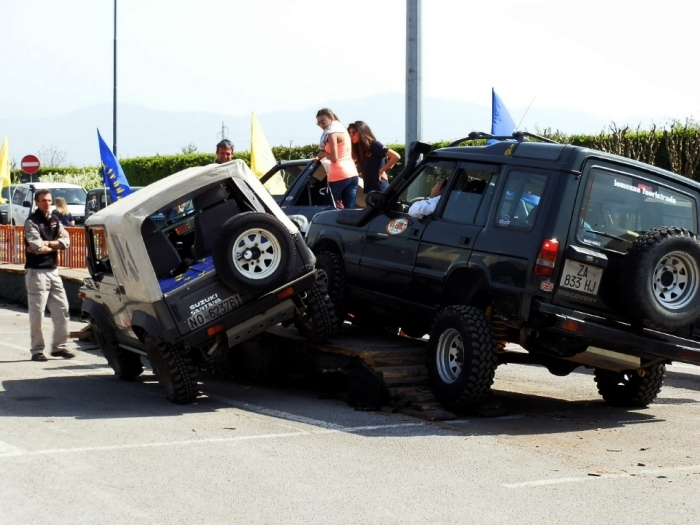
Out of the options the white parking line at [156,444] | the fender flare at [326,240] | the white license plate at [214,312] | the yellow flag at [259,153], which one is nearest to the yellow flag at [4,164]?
the yellow flag at [259,153]

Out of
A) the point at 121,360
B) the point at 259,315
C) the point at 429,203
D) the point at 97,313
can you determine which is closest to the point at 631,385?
the point at 429,203

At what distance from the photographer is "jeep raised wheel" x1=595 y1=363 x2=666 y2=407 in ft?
32.6

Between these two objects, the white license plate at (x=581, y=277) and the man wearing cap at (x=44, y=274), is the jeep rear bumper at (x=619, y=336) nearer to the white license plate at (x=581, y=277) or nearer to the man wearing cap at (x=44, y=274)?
the white license plate at (x=581, y=277)

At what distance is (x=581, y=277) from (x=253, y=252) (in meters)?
2.73

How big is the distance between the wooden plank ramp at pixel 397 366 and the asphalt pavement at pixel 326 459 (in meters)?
0.15

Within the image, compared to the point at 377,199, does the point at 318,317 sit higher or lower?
lower

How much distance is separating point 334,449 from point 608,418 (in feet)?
9.06

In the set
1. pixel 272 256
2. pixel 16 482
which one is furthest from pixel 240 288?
pixel 16 482

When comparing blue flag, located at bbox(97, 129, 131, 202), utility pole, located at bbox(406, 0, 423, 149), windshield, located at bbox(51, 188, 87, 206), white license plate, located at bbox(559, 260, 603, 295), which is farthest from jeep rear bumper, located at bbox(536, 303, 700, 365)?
windshield, located at bbox(51, 188, 87, 206)

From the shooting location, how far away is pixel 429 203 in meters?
10.2

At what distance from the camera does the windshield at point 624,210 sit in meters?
8.87

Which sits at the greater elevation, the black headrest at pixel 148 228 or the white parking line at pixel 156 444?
the black headrest at pixel 148 228

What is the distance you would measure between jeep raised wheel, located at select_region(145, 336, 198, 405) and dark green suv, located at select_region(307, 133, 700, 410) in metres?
2.03

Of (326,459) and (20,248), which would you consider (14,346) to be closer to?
(326,459)
